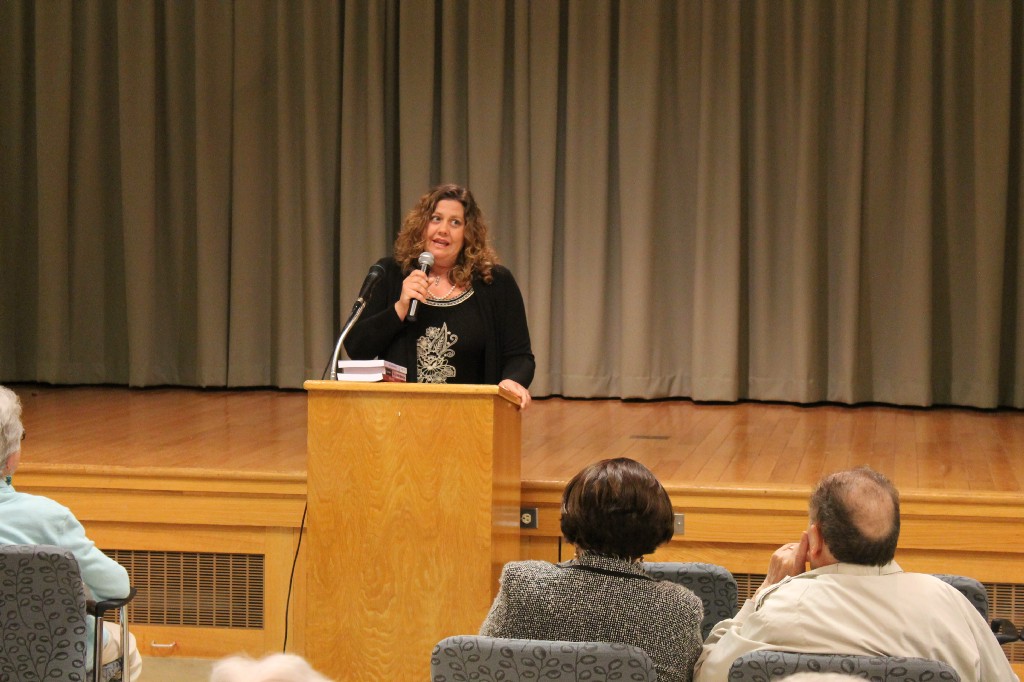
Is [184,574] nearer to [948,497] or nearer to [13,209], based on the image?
[948,497]

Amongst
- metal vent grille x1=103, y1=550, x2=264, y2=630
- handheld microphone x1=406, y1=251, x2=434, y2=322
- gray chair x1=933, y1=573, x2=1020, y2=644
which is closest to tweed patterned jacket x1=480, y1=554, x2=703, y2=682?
gray chair x1=933, y1=573, x2=1020, y2=644

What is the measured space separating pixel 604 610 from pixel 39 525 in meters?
1.36

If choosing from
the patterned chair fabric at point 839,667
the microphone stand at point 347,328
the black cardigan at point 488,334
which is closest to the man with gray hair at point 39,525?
the microphone stand at point 347,328

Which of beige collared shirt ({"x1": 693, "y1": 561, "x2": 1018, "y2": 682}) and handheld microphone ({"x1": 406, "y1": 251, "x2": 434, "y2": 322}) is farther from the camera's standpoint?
handheld microphone ({"x1": 406, "y1": 251, "x2": 434, "y2": 322})

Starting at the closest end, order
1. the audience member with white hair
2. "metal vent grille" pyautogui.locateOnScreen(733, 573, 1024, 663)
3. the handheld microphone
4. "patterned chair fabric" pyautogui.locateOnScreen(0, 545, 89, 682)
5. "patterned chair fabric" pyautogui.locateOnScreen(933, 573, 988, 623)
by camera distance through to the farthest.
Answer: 1. the audience member with white hair
2. "patterned chair fabric" pyautogui.locateOnScreen(933, 573, 988, 623)
3. "patterned chair fabric" pyautogui.locateOnScreen(0, 545, 89, 682)
4. the handheld microphone
5. "metal vent grille" pyautogui.locateOnScreen(733, 573, 1024, 663)

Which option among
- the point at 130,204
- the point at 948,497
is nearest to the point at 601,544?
the point at 948,497

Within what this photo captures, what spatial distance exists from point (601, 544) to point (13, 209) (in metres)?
6.78

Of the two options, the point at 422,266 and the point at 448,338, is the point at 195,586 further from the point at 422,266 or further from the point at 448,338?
the point at 422,266

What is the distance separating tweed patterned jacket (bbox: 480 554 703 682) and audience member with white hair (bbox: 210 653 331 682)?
3.08ft

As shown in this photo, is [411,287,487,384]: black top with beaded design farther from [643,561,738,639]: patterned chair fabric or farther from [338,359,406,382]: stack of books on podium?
[643,561,738,639]: patterned chair fabric

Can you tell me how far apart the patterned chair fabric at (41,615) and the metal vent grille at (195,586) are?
1587 millimetres

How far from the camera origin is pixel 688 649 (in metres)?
2.20

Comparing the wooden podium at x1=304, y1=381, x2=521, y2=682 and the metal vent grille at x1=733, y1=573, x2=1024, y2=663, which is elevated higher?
the wooden podium at x1=304, y1=381, x2=521, y2=682

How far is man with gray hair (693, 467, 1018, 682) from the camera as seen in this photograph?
82.7 inches
